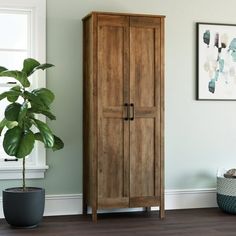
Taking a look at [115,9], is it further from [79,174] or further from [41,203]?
[41,203]

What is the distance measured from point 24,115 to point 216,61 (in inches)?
89.2

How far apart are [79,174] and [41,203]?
2.27ft

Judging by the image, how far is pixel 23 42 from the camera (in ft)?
16.6

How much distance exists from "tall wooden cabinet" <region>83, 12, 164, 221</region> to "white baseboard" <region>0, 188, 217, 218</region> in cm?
22

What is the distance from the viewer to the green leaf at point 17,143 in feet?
14.1

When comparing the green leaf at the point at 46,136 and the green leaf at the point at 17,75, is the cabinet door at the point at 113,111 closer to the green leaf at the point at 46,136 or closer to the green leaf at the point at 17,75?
the green leaf at the point at 46,136

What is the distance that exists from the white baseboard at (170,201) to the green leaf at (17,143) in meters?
0.86

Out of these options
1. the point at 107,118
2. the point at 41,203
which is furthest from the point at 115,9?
the point at 41,203

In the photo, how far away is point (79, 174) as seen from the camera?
5145 mm

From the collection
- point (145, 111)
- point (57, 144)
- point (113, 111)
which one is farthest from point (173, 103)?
point (57, 144)

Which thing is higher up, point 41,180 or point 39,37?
point 39,37

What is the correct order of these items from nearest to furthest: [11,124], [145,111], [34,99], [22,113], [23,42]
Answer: [22,113]
[34,99]
[11,124]
[145,111]
[23,42]

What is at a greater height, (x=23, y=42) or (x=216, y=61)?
(x=23, y=42)

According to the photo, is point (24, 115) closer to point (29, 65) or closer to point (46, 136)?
point (46, 136)
